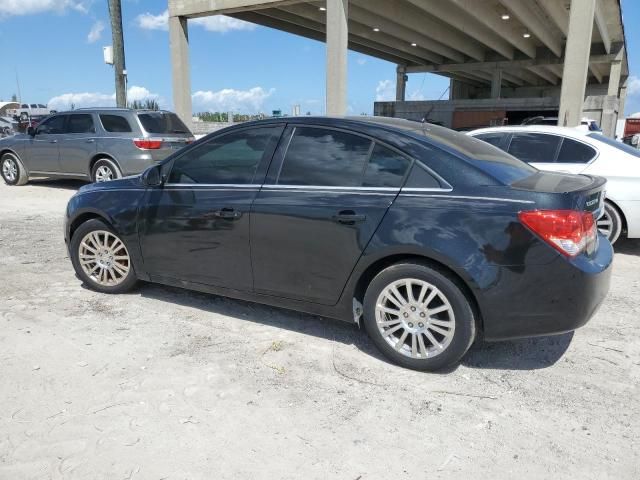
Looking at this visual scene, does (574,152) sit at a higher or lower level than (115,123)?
lower

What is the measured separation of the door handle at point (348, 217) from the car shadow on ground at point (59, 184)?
33.4 ft

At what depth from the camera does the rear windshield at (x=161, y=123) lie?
988 centimetres

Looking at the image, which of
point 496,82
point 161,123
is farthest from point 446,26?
point 161,123

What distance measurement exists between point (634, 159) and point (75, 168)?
32.3 ft

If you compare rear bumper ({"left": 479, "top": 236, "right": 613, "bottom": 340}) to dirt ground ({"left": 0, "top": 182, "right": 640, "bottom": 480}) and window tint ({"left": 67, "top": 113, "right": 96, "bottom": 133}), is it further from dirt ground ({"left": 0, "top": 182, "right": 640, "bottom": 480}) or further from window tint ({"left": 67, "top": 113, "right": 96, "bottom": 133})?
window tint ({"left": 67, "top": 113, "right": 96, "bottom": 133})

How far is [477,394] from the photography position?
3.03m

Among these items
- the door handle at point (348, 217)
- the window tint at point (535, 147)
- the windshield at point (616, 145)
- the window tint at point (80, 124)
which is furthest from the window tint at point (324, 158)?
the window tint at point (80, 124)

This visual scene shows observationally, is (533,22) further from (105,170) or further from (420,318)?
(420,318)

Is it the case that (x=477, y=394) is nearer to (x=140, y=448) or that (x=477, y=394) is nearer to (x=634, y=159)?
(x=140, y=448)

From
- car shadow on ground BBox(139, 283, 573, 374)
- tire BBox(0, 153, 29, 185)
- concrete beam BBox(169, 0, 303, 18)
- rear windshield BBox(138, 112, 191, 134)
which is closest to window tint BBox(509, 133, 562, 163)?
car shadow on ground BBox(139, 283, 573, 374)

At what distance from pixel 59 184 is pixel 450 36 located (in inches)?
735

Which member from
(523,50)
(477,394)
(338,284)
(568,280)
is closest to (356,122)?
(338,284)

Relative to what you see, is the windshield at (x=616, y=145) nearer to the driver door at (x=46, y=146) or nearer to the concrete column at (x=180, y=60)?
the driver door at (x=46, y=146)

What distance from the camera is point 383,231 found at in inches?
126
